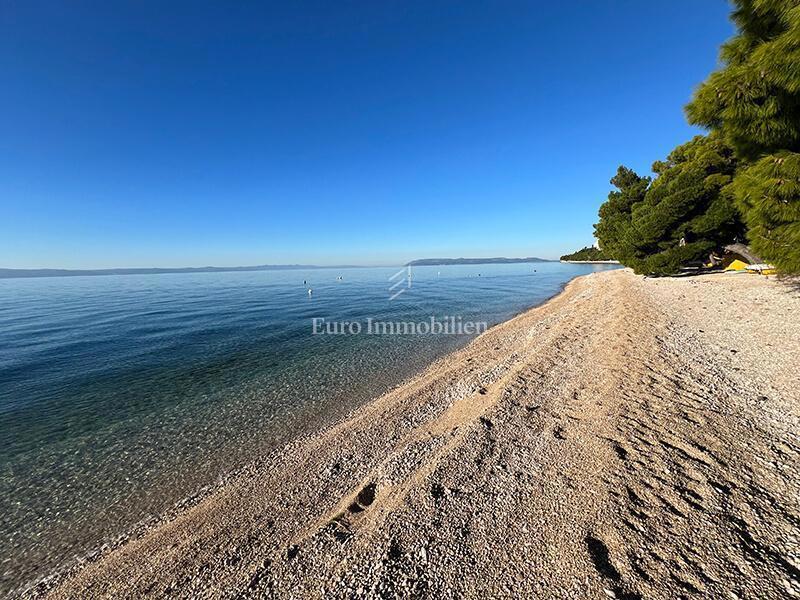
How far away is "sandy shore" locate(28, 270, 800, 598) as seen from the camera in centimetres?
298

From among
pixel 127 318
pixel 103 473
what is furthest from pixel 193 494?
pixel 127 318

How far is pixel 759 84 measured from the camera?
5.46 m

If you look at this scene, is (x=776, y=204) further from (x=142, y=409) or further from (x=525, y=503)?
Answer: (x=142, y=409)

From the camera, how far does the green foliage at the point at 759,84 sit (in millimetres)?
5035

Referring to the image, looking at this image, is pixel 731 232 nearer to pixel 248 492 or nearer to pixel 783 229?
pixel 783 229

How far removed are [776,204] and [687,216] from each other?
24.6 m

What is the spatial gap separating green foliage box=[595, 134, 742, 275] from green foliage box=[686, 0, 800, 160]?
18.4 meters

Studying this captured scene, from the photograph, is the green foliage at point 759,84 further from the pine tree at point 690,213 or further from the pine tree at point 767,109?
the pine tree at point 690,213

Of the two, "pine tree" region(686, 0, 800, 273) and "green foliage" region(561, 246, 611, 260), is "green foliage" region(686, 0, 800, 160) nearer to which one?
"pine tree" region(686, 0, 800, 273)

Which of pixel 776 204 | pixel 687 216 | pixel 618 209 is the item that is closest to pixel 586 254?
pixel 618 209

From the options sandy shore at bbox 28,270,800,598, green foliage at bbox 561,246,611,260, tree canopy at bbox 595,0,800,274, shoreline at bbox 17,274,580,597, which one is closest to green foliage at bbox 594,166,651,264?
tree canopy at bbox 595,0,800,274

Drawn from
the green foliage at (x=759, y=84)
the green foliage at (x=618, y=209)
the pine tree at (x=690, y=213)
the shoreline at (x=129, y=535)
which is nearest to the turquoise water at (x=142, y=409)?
the shoreline at (x=129, y=535)

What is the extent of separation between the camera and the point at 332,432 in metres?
7.11

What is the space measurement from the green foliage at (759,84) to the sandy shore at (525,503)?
209 inches
